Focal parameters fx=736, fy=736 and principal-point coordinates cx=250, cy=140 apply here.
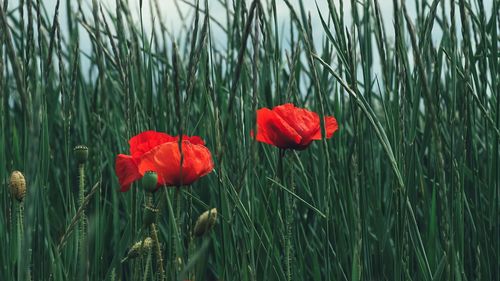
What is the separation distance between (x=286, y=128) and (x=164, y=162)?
0.20 metres

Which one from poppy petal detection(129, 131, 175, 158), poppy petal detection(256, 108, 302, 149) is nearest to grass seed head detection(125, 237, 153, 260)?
poppy petal detection(129, 131, 175, 158)

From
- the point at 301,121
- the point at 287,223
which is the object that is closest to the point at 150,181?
the point at 287,223

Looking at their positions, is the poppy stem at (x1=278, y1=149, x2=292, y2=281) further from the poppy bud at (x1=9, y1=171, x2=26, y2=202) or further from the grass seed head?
the poppy bud at (x1=9, y1=171, x2=26, y2=202)

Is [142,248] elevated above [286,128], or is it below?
below

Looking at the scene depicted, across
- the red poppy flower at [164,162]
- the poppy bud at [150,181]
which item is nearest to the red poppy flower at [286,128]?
the red poppy flower at [164,162]

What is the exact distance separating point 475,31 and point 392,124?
0.56 m

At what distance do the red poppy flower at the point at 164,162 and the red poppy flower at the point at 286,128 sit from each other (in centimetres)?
14

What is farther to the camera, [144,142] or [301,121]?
[301,121]

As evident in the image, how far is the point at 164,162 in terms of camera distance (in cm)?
81

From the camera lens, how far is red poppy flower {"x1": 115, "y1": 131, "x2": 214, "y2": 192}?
0.81 metres

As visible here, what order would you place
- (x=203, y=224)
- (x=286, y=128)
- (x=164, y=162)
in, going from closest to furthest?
(x=203, y=224) < (x=164, y=162) < (x=286, y=128)

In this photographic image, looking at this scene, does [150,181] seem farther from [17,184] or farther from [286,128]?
[286,128]

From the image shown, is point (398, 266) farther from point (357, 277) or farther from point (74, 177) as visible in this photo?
point (74, 177)

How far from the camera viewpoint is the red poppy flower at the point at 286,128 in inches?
37.9
